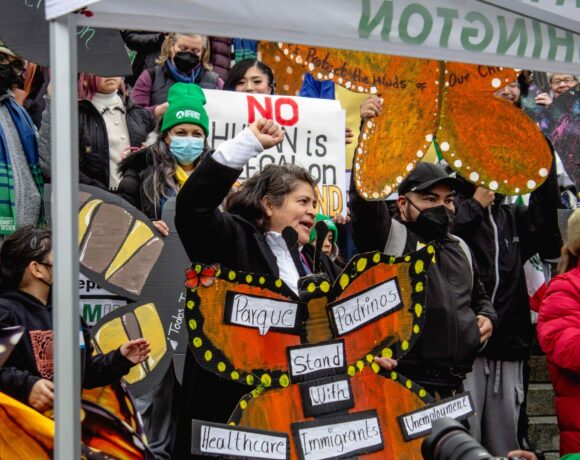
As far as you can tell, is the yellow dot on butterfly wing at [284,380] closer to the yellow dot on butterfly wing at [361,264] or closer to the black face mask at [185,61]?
the yellow dot on butterfly wing at [361,264]

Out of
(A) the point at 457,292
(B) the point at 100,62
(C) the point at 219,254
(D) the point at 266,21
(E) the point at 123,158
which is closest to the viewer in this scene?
(D) the point at 266,21

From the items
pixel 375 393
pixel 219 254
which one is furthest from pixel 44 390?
pixel 375 393

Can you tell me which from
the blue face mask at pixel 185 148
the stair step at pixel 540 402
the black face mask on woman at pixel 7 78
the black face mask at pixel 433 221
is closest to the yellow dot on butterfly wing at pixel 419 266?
the black face mask at pixel 433 221

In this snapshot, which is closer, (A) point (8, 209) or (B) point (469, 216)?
(A) point (8, 209)

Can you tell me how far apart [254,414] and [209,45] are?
409 cm

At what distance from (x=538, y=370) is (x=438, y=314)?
244cm

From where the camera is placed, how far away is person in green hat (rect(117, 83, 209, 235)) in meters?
5.69

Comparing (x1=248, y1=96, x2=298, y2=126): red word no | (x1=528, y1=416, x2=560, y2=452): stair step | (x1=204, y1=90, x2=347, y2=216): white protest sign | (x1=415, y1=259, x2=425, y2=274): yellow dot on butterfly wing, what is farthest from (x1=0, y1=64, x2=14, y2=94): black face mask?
(x1=528, y1=416, x2=560, y2=452): stair step

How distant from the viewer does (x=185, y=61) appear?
23.0 ft

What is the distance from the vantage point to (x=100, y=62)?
4812mm

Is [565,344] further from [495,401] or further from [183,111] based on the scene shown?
[183,111]

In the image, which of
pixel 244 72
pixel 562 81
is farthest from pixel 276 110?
pixel 562 81

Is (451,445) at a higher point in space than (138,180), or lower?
lower

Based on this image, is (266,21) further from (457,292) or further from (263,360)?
(457,292)
